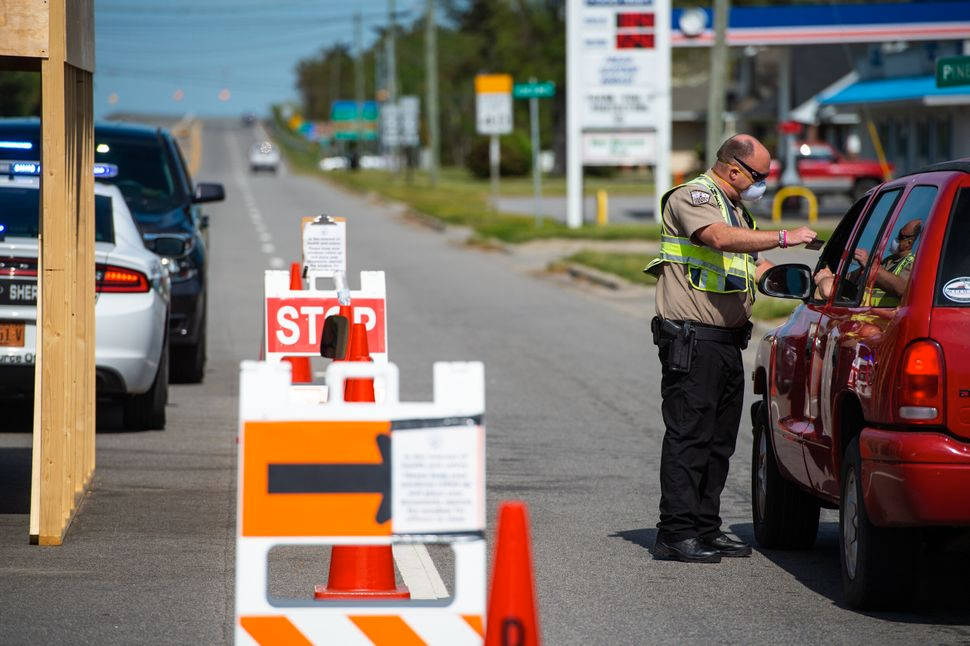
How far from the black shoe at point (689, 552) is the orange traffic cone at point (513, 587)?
2940 millimetres

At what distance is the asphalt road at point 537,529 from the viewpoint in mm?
6270

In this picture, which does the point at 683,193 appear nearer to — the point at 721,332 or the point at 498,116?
the point at 721,332

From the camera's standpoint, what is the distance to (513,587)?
4496 millimetres

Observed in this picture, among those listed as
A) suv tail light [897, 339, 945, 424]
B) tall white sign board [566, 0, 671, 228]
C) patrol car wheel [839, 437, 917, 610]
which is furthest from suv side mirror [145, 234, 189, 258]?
tall white sign board [566, 0, 671, 228]

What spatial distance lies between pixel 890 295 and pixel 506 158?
75686 mm

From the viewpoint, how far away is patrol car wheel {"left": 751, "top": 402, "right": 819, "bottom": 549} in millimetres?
7715

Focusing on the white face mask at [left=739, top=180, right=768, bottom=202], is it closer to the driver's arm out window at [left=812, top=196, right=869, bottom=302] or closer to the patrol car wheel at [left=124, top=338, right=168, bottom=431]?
the driver's arm out window at [left=812, top=196, right=869, bottom=302]

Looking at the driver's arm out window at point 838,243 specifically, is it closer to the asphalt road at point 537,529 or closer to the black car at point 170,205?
the asphalt road at point 537,529

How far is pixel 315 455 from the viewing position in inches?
189

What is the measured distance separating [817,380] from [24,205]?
5.99m

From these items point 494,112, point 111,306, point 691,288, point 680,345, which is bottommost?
point 111,306

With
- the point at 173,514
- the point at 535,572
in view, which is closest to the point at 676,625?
the point at 535,572

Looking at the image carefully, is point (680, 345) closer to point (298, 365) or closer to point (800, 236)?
point (800, 236)

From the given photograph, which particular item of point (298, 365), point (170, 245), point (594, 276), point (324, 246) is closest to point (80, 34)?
point (298, 365)
